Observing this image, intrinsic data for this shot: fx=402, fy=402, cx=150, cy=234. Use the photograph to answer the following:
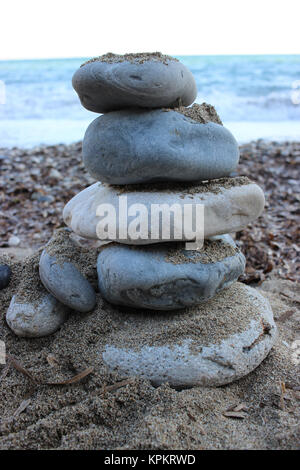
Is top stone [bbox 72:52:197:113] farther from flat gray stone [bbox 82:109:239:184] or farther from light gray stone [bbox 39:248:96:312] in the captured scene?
light gray stone [bbox 39:248:96:312]

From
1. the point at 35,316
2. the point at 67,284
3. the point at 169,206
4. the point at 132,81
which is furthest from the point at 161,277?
the point at 132,81

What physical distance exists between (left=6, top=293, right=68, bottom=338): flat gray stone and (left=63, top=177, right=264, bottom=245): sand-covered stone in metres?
0.49

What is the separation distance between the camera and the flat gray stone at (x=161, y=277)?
2314 mm

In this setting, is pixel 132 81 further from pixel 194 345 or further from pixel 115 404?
pixel 115 404

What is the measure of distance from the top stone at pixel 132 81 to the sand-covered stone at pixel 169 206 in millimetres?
511

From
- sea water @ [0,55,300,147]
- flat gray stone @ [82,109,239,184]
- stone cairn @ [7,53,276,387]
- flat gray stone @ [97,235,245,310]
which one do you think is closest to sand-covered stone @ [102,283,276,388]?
stone cairn @ [7,53,276,387]

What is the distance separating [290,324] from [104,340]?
4.77ft

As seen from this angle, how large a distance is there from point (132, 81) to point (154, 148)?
0.38m

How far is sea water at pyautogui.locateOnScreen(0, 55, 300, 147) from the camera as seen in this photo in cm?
1059

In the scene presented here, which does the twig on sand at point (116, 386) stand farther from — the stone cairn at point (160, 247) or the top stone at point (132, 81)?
the top stone at point (132, 81)

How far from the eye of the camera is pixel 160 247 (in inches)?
96.2

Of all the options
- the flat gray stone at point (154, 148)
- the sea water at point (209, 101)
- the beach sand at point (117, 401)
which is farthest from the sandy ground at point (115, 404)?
the sea water at point (209, 101)

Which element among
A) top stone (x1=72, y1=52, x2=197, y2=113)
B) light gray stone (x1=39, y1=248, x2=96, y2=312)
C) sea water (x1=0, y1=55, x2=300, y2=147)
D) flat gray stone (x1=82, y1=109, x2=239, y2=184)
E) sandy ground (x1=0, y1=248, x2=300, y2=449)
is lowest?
sea water (x1=0, y1=55, x2=300, y2=147)

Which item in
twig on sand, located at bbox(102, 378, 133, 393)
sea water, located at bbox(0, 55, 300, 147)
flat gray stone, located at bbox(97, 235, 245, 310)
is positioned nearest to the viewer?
twig on sand, located at bbox(102, 378, 133, 393)
